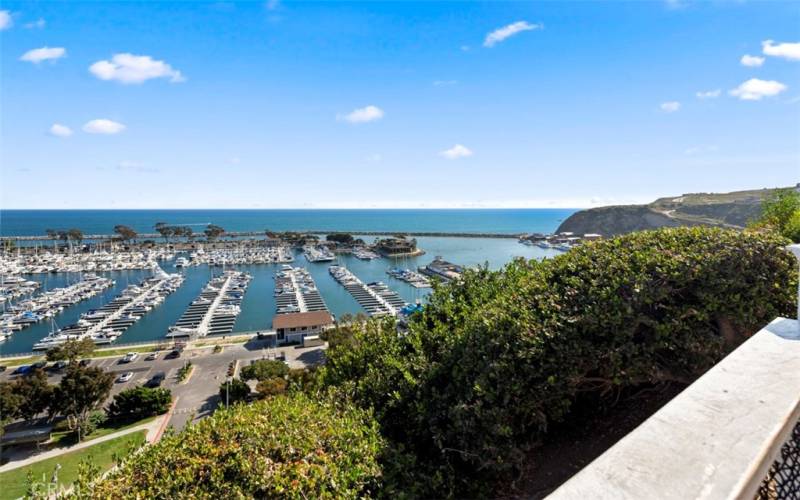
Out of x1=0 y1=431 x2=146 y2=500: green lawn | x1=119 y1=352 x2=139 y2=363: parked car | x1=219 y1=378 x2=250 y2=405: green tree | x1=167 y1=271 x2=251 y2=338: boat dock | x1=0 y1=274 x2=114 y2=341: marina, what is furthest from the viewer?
x1=0 y1=274 x2=114 y2=341: marina

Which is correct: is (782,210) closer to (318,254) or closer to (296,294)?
(296,294)

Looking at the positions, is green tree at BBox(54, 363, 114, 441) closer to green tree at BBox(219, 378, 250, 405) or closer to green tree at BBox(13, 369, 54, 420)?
green tree at BBox(13, 369, 54, 420)

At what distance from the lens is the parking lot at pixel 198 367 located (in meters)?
16.5

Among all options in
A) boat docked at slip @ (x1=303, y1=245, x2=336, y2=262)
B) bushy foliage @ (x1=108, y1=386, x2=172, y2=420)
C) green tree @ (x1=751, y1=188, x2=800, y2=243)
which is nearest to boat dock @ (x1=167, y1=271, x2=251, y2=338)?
bushy foliage @ (x1=108, y1=386, x2=172, y2=420)

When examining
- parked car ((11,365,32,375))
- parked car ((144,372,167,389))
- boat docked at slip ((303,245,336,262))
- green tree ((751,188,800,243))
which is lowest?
parked car ((11,365,32,375))

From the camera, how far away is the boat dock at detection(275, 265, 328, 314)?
3365cm

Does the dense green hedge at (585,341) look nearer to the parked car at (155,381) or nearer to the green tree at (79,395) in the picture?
the green tree at (79,395)

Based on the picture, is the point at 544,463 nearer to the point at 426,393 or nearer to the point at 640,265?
the point at 426,393

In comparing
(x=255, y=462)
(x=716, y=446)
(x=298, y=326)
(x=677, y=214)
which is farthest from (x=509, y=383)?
(x=677, y=214)

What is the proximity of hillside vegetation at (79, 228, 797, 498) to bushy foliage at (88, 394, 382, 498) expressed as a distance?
0.01 meters

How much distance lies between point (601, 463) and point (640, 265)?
4.04m

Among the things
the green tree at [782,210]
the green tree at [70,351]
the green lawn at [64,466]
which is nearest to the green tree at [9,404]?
the green lawn at [64,466]

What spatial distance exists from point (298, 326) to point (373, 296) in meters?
12.1

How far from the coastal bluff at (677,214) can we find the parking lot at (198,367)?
40356 mm
